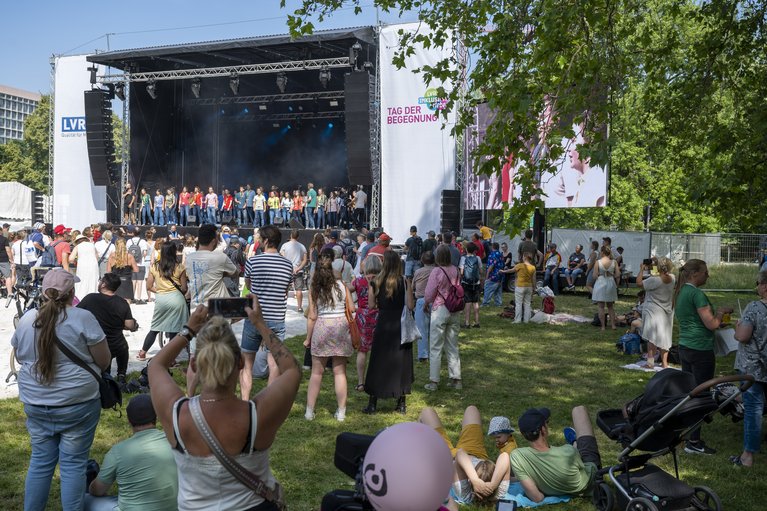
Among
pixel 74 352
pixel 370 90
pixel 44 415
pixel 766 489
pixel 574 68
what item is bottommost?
pixel 766 489

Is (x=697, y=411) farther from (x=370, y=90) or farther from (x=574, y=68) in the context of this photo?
(x=370, y=90)

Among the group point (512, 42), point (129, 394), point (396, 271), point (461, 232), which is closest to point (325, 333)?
point (396, 271)

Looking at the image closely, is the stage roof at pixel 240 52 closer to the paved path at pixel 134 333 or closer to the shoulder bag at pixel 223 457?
the paved path at pixel 134 333

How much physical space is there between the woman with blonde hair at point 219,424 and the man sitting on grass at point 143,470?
4.32 feet

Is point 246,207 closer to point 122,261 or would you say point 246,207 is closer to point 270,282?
point 122,261

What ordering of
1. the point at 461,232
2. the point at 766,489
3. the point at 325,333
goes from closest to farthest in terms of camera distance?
the point at 766,489
the point at 325,333
the point at 461,232

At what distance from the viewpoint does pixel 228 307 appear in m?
3.07

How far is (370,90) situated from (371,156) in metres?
1.99

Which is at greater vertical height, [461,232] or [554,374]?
[461,232]

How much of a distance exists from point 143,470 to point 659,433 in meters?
2.97

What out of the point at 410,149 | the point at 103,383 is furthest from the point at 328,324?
the point at 410,149

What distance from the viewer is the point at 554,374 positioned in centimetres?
997

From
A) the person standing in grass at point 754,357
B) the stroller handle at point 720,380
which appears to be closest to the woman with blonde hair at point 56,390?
the stroller handle at point 720,380

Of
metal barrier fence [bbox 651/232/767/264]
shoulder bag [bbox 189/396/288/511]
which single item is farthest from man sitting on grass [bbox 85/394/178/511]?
metal barrier fence [bbox 651/232/767/264]
